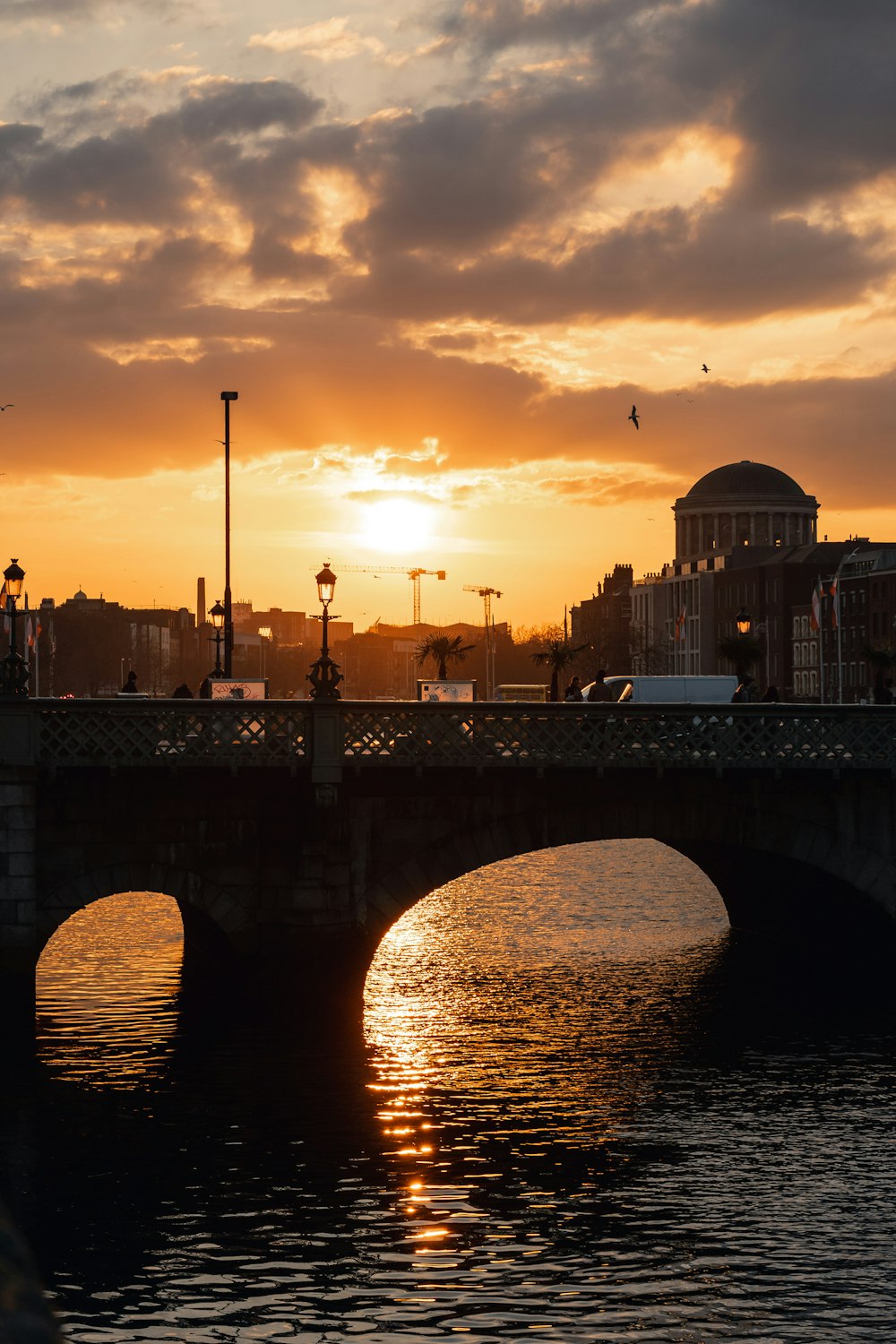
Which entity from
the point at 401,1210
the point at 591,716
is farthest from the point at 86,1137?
the point at 591,716

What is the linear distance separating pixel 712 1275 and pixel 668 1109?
8843mm

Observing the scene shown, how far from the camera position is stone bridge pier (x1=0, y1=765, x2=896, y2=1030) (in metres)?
33.1

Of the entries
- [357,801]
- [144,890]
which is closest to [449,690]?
[357,801]

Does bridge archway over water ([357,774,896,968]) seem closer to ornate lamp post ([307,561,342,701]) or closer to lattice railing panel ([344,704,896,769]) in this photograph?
lattice railing panel ([344,704,896,769])

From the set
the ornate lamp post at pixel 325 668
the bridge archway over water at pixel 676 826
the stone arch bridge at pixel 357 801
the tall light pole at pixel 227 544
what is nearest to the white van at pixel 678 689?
the tall light pole at pixel 227 544

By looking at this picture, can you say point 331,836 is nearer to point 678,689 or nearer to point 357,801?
point 357,801

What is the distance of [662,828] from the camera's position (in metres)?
37.7

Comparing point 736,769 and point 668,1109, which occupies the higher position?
point 736,769

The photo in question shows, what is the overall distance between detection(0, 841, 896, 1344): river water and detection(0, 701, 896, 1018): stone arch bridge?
2.54 metres

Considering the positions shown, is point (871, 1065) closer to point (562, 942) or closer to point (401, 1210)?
point (401, 1210)

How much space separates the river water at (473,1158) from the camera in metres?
19.0

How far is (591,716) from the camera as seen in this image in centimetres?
3622

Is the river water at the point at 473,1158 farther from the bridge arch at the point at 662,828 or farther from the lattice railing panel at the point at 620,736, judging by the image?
the lattice railing panel at the point at 620,736

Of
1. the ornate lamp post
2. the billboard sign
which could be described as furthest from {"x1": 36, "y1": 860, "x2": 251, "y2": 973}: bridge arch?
the billboard sign
